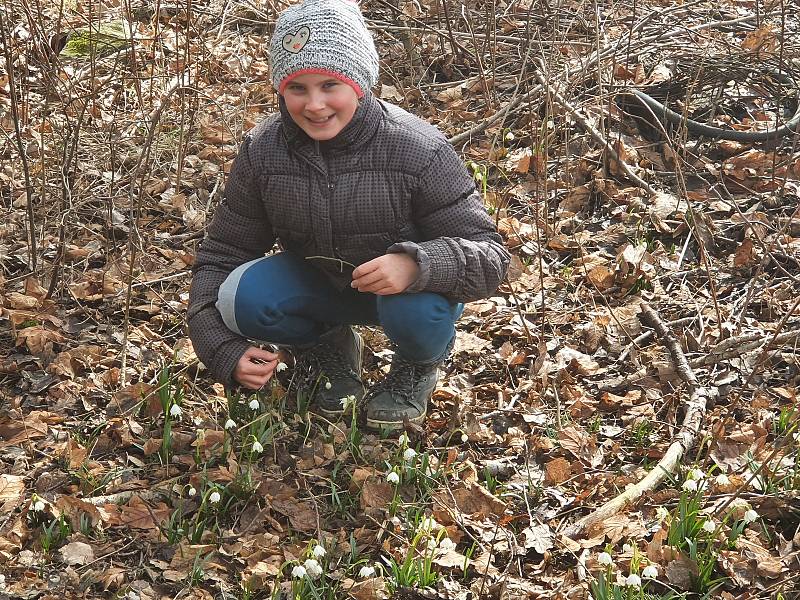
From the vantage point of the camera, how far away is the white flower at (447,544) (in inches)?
113

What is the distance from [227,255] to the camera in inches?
134

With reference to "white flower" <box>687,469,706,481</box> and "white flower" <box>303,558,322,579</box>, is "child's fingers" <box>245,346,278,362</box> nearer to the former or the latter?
"white flower" <box>303,558,322,579</box>

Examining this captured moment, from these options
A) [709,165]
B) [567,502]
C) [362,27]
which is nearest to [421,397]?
[567,502]

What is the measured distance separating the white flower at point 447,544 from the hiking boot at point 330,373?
731mm

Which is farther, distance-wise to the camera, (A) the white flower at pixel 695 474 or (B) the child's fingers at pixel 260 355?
(B) the child's fingers at pixel 260 355

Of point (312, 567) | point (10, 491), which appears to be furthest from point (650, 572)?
point (10, 491)

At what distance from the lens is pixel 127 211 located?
4773 mm

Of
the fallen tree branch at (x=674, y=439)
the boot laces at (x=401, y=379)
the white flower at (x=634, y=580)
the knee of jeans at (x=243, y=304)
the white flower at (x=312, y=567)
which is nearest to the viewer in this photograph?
the white flower at (x=634, y=580)

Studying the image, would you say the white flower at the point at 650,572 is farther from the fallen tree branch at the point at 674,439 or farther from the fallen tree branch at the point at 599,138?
the fallen tree branch at the point at 599,138

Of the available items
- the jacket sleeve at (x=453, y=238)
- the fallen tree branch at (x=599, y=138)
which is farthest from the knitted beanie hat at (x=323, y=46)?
the fallen tree branch at (x=599, y=138)

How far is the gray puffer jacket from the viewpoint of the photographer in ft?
10.3

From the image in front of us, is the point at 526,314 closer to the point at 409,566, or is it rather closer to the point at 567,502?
the point at 567,502

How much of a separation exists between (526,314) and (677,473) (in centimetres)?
116

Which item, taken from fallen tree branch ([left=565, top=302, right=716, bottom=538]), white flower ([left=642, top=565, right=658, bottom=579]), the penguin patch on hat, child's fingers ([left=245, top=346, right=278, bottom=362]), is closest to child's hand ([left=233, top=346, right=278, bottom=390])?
child's fingers ([left=245, top=346, right=278, bottom=362])
